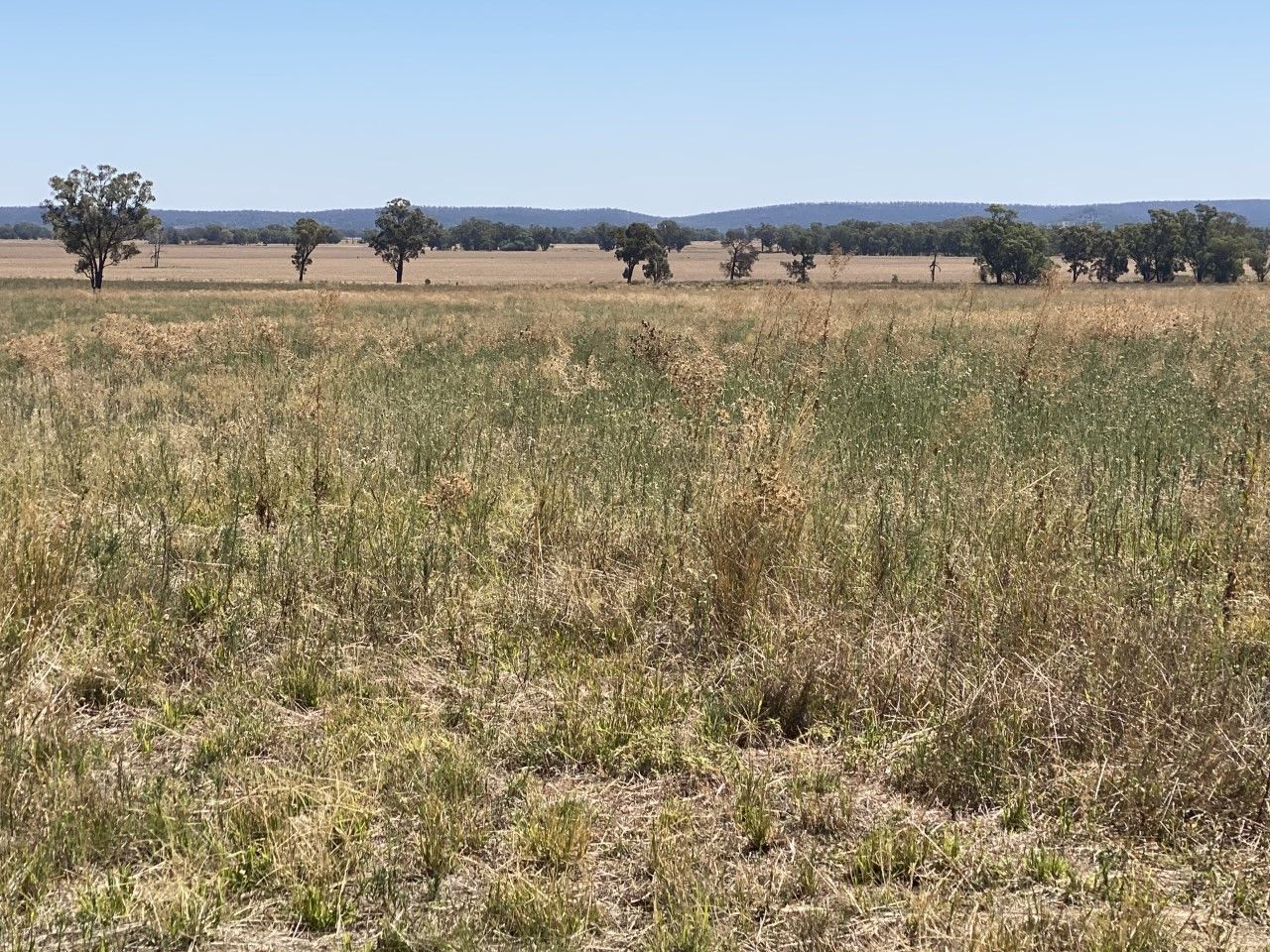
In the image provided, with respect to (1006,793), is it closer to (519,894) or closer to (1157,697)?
(1157,697)

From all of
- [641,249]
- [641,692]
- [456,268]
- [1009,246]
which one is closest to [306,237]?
[641,249]

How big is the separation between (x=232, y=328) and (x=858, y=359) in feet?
39.3

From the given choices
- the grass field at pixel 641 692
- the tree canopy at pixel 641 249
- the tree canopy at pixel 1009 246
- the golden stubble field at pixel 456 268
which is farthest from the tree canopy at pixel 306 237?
the grass field at pixel 641 692

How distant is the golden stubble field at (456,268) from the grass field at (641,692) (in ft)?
258

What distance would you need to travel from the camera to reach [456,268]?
119 m

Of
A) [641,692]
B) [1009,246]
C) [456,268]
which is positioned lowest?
[641,692]

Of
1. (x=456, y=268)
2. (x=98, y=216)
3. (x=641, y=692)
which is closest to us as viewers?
(x=641, y=692)

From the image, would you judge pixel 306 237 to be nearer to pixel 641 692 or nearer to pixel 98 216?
pixel 98 216

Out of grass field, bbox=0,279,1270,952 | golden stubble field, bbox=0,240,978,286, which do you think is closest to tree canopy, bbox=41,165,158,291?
golden stubble field, bbox=0,240,978,286

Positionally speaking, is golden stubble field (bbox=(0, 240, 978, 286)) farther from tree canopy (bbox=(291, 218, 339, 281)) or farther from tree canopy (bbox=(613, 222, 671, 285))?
tree canopy (bbox=(613, 222, 671, 285))

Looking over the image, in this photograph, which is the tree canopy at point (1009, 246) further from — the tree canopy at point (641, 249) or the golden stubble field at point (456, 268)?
the tree canopy at point (641, 249)

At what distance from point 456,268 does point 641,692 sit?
12007 centimetres

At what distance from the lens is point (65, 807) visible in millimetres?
3141

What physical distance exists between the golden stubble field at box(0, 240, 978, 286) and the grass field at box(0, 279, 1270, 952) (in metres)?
78.5
